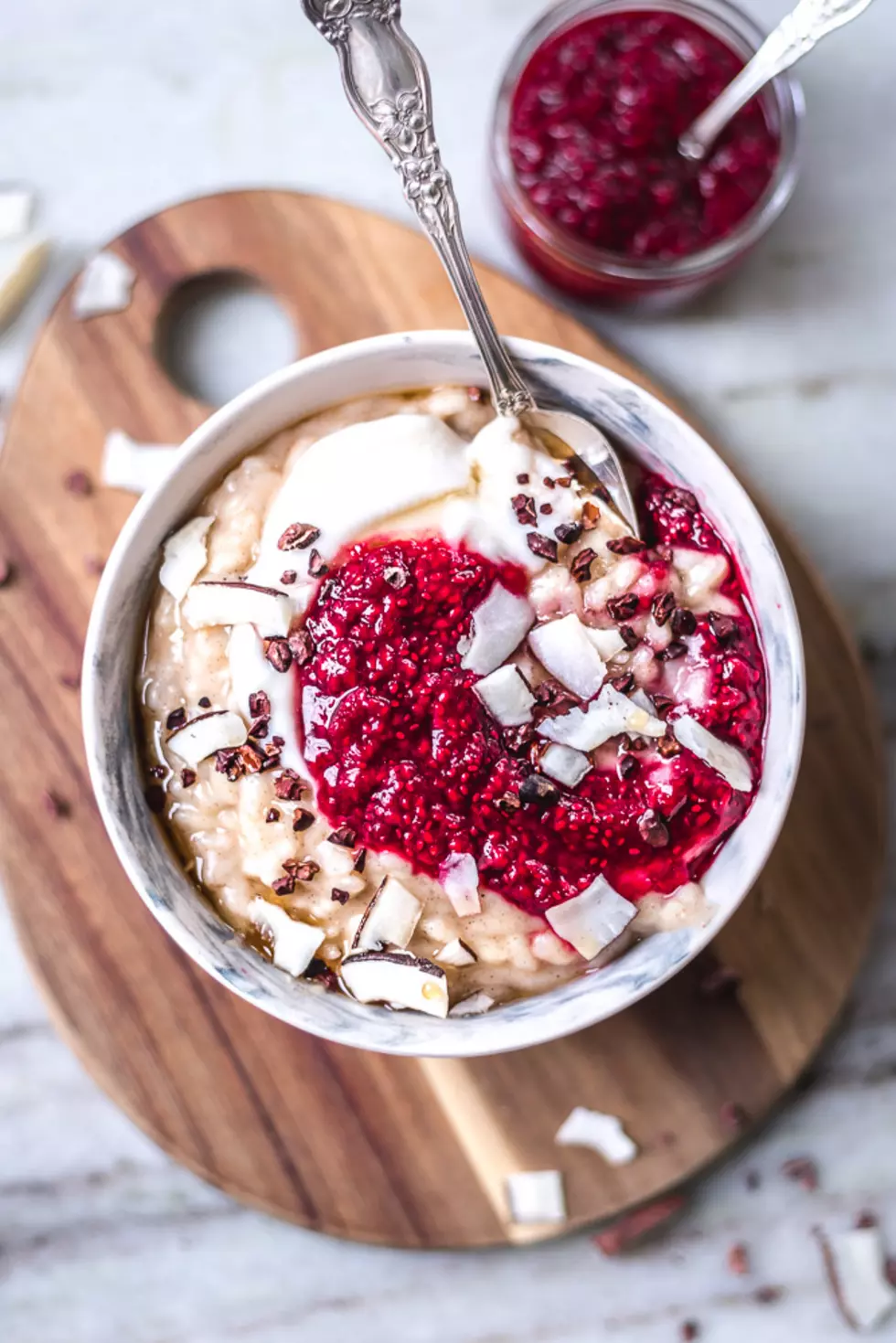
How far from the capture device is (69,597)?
112 inches

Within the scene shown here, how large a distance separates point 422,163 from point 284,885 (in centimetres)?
134

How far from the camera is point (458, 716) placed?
7.54ft

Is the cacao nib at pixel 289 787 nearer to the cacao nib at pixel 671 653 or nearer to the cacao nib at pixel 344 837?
the cacao nib at pixel 344 837

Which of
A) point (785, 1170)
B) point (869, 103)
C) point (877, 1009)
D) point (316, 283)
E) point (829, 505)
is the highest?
point (316, 283)

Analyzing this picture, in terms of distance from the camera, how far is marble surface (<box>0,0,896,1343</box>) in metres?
3.05

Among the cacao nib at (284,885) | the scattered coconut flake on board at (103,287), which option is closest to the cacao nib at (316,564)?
the cacao nib at (284,885)

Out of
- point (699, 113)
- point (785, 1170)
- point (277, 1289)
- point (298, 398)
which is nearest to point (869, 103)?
point (699, 113)

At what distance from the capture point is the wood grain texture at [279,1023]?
2.81m

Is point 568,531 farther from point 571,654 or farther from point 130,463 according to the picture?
point 130,463

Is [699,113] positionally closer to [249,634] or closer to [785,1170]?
[249,634]

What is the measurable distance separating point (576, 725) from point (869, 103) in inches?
80.4

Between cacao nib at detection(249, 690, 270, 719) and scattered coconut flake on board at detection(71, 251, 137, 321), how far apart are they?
3.59ft

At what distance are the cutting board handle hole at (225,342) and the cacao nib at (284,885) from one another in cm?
123

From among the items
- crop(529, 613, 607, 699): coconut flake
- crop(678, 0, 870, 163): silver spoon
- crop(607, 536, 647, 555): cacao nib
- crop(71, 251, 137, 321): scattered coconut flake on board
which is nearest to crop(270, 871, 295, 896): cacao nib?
crop(529, 613, 607, 699): coconut flake
